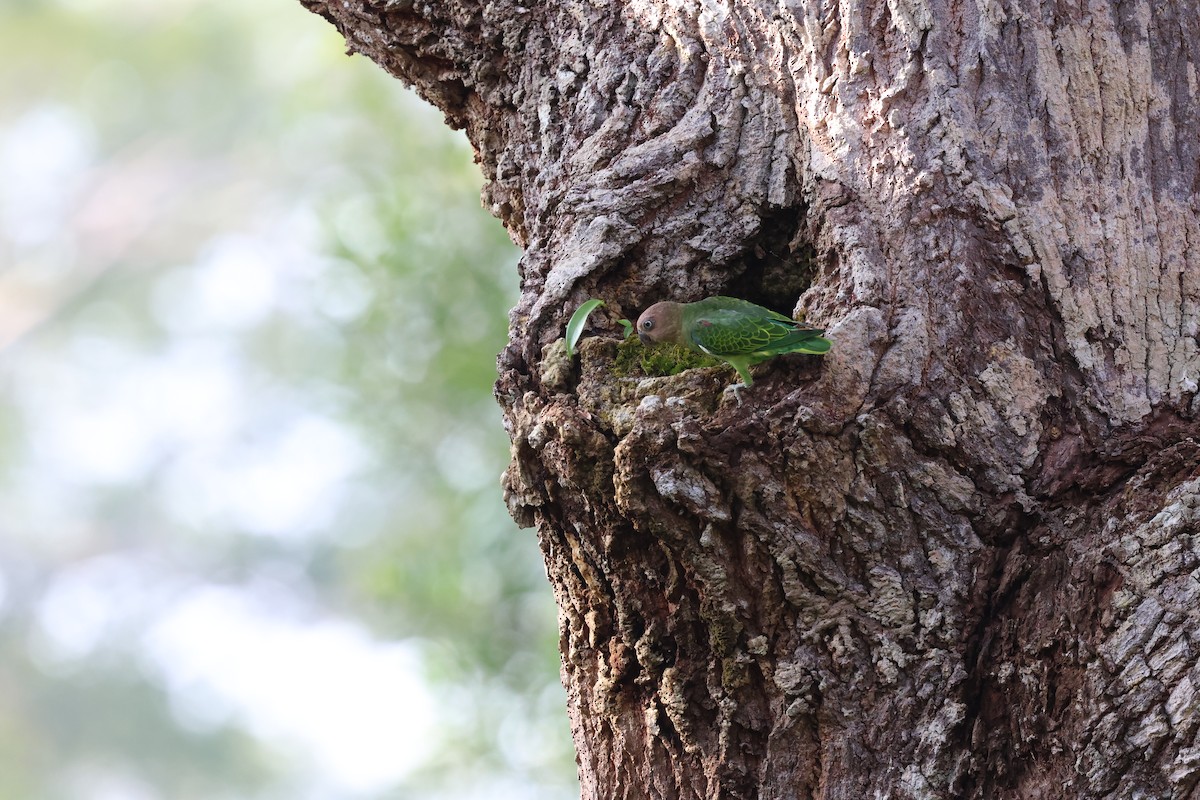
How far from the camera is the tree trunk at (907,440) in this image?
5.21 ft

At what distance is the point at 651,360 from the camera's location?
1.91m

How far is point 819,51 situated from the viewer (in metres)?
1.98

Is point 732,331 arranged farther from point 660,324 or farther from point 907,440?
point 907,440

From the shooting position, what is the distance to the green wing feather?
5.45 ft

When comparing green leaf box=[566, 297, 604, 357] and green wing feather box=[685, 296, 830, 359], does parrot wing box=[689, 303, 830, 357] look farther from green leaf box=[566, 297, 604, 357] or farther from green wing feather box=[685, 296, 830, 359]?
green leaf box=[566, 297, 604, 357]

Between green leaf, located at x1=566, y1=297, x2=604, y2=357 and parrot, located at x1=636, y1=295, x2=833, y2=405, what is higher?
green leaf, located at x1=566, y1=297, x2=604, y2=357

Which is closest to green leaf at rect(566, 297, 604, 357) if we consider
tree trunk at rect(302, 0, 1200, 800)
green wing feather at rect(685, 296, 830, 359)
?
tree trunk at rect(302, 0, 1200, 800)

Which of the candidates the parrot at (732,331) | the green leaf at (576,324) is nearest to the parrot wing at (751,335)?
the parrot at (732,331)

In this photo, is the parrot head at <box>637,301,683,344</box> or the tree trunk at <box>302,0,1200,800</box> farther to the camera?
the parrot head at <box>637,301,683,344</box>

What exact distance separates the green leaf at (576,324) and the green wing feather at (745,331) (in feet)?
0.61

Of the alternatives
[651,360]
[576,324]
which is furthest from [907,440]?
[576,324]

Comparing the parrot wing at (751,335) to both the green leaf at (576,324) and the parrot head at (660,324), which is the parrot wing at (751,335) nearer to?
the parrot head at (660,324)

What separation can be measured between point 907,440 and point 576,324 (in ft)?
2.08

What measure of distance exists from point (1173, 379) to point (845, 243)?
59 centimetres
